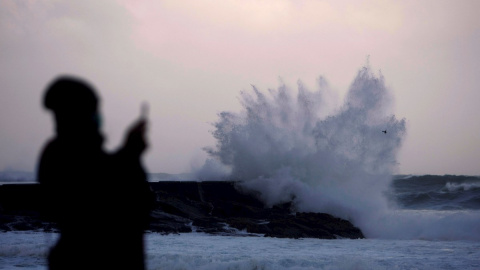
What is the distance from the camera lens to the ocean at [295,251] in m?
9.70

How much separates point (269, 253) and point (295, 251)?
767 mm

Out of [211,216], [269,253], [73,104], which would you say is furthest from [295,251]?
[73,104]

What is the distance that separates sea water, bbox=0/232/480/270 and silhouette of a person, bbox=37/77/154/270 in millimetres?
7188

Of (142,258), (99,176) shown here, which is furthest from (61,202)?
(142,258)

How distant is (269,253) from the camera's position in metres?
11.0

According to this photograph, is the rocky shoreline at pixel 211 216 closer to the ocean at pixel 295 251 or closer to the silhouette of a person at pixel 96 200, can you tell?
the ocean at pixel 295 251

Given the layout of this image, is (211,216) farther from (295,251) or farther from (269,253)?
(269,253)

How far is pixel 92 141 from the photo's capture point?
1833 millimetres

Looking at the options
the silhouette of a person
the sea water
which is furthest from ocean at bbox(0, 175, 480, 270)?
the silhouette of a person

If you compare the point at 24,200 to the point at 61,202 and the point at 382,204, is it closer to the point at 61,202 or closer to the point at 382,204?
the point at 382,204

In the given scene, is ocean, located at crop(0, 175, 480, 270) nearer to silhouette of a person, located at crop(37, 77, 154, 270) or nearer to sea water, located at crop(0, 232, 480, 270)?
sea water, located at crop(0, 232, 480, 270)

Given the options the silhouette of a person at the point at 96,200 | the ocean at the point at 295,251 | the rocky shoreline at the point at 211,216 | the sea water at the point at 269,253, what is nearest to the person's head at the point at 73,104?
the silhouette of a person at the point at 96,200

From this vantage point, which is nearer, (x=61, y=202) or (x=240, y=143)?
(x=61, y=202)

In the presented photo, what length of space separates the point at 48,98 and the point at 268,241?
38.2 ft
